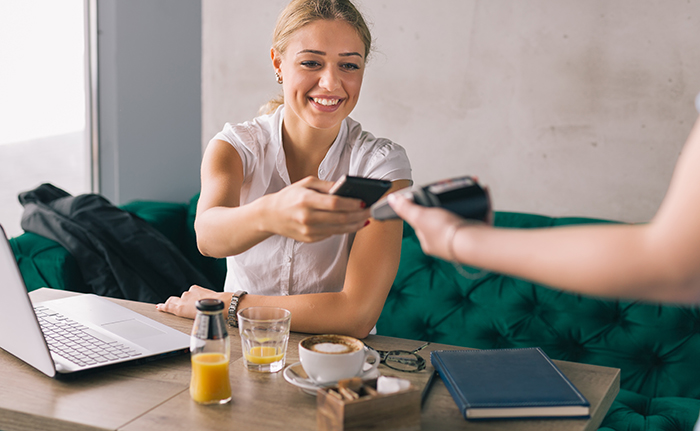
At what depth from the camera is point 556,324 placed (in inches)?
72.1

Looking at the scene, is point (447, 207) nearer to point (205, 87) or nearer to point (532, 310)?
point (532, 310)

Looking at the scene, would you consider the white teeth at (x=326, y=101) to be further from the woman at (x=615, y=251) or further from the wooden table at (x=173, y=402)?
the woman at (x=615, y=251)

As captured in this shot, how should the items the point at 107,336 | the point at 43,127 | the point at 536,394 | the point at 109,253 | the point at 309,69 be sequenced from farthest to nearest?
1. the point at 43,127
2. the point at 109,253
3. the point at 309,69
4. the point at 107,336
5. the point at 536,394

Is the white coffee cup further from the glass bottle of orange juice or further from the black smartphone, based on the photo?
the black smartphone

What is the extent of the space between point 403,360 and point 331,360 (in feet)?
0.75

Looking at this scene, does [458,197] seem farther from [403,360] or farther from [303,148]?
[303,148]

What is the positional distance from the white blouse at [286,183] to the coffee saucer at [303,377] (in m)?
0.48

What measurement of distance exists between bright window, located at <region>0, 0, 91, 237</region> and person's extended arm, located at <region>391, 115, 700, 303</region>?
7.79 ft

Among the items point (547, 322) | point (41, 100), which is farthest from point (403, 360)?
point (41, 100)

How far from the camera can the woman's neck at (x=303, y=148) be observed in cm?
151

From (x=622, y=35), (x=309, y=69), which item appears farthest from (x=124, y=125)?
(x=622, y=35)

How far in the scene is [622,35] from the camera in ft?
6.50

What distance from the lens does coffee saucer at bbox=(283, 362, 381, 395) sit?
35.4 inches

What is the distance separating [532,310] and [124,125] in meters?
1.88
